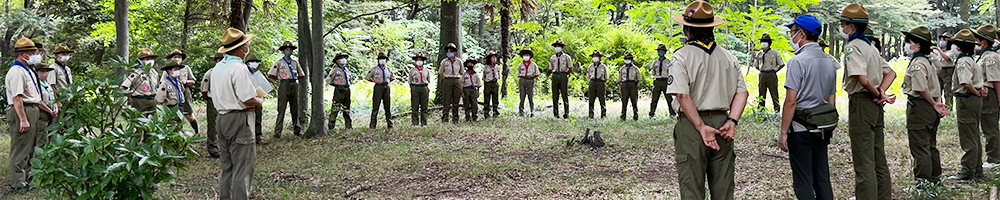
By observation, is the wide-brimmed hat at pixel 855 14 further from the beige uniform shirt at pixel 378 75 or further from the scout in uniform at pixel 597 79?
the scout in uniform at pixel 597 79

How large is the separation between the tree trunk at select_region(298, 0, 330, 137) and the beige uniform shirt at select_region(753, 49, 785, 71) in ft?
28.4

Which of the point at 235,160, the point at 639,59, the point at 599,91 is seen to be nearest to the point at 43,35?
the point at 599,91

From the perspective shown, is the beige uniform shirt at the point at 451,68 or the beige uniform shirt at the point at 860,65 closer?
the beige uniform shirt at the point at 860,65

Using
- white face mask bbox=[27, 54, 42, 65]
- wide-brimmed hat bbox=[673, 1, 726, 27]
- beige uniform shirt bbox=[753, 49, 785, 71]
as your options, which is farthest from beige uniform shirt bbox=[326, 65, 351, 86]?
wide-brimmed hat bbox=[673, 1, 726, 27]

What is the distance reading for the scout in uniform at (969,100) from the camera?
6348 millimetres

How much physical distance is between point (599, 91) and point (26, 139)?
10.6m

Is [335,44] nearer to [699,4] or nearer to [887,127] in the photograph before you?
[887,127]

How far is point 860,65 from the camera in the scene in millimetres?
4805

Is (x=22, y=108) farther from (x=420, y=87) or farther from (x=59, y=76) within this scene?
(x=420, y=87)

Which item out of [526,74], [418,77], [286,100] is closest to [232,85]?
[286,100]

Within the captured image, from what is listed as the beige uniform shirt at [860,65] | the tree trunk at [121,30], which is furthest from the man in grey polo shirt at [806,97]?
the tree trunk at [121,30]

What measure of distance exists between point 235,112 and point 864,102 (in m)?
4.95

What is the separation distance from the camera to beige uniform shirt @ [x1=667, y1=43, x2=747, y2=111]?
4.07m

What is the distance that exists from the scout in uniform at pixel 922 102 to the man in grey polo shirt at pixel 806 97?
1.92 meters
